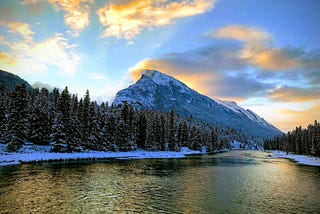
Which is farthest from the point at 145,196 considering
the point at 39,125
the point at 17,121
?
the point at 39,125

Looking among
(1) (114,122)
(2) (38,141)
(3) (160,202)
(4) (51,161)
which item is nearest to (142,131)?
(1) (114,122)

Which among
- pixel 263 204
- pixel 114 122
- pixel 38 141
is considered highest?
pixel 114 122

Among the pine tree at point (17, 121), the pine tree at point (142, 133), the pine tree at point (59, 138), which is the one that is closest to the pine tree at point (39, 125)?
the pine tree at point (59, 138)

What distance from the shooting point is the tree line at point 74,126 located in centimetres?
7562

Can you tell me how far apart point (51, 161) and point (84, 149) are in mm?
25235

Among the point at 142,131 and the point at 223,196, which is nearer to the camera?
the point at 223,196

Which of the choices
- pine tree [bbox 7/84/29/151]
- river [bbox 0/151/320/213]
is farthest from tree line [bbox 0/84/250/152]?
river [bbox 0/151/320/213]

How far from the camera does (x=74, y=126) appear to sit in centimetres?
8788

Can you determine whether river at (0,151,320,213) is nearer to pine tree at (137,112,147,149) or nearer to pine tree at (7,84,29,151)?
pine tree at (7,84,29,151)

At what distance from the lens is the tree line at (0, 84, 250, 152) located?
7562 centimetres

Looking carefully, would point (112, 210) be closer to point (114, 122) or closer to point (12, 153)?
point (12, 153)

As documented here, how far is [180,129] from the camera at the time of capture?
15500cm

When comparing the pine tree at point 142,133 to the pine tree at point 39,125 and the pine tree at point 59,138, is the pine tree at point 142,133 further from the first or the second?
the pine tree at point 59,138

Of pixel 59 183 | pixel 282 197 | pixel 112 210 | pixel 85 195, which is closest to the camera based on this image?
pixel 112 210
